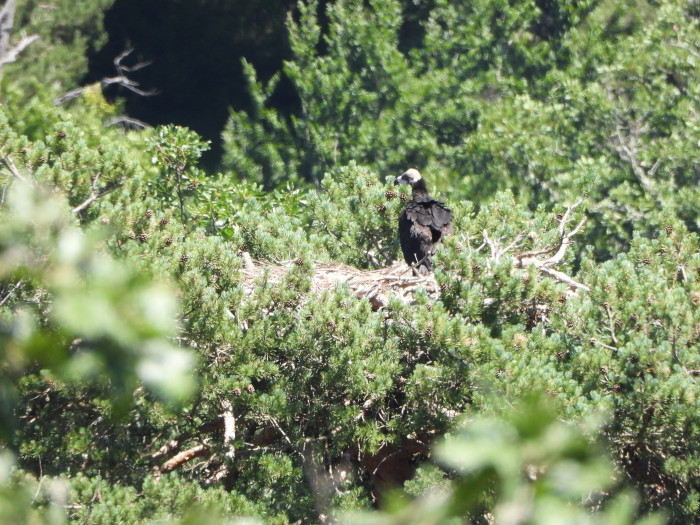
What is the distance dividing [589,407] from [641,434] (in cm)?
44

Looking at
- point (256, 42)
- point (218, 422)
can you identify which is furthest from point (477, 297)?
point (256, 42)

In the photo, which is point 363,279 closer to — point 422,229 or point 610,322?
point 422,229

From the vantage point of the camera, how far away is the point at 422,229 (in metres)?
6.98

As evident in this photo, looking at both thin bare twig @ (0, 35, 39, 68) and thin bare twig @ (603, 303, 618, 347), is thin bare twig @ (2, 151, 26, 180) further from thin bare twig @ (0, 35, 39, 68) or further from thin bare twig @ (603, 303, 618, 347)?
thin bare twig @ (603, 303, 618, 347)

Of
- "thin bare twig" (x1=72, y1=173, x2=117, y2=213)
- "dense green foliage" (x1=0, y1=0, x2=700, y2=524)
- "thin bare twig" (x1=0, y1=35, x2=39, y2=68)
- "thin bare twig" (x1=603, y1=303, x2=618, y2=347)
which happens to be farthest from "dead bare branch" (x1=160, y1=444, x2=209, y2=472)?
"thin bare twig" (x1=0, y1=35, x2=39, y2=68)

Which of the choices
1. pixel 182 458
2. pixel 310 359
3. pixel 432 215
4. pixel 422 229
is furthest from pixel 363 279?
pixel 182 458

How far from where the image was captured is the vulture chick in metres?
6.86

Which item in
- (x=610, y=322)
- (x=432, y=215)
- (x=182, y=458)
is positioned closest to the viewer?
(x=610, y=322)

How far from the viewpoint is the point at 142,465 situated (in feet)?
18.2

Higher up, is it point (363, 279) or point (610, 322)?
point (610, 322)

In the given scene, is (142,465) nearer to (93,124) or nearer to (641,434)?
(641,434)

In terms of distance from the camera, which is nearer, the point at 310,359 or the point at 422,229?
the point at 310,359

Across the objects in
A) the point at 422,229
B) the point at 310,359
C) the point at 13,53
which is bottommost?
the point at 422,229

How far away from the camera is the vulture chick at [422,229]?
686 cm
